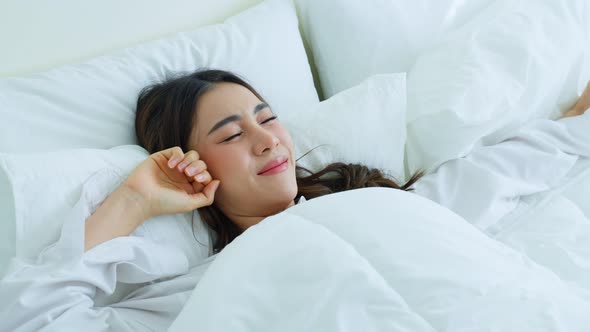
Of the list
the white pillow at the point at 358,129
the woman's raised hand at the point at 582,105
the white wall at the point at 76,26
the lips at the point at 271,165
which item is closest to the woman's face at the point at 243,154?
the lips at the point at 271,165

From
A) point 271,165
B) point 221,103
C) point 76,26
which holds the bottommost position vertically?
point 271,165

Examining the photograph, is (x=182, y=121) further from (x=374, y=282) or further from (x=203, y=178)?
(x=374, y=282)

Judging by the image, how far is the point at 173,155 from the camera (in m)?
1.12

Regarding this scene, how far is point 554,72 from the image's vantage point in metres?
1.55

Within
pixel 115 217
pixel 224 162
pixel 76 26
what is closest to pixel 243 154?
pixel 224 162

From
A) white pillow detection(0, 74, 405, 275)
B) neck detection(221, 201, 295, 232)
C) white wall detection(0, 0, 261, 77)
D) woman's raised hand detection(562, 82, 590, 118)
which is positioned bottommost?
woman's raised hand detection(562, 82, 590, 118)

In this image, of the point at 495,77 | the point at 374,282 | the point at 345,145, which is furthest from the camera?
the point at 495,77

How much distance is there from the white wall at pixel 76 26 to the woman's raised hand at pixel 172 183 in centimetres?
32

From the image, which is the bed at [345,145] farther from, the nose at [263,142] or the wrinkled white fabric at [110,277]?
the nose at [263,142]

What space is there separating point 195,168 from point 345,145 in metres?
0.38

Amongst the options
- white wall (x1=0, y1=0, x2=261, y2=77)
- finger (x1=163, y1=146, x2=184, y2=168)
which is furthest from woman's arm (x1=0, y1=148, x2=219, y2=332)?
white wall (x1=0, y1=0, x2=261, y2=77)

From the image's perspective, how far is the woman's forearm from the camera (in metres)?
0.98

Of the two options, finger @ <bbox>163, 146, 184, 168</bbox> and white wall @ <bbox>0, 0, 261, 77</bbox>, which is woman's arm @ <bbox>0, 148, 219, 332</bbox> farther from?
white wall @ <bbox>0, 0, 261, 77</bbox>

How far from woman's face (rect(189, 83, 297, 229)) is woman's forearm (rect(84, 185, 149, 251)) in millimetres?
186
